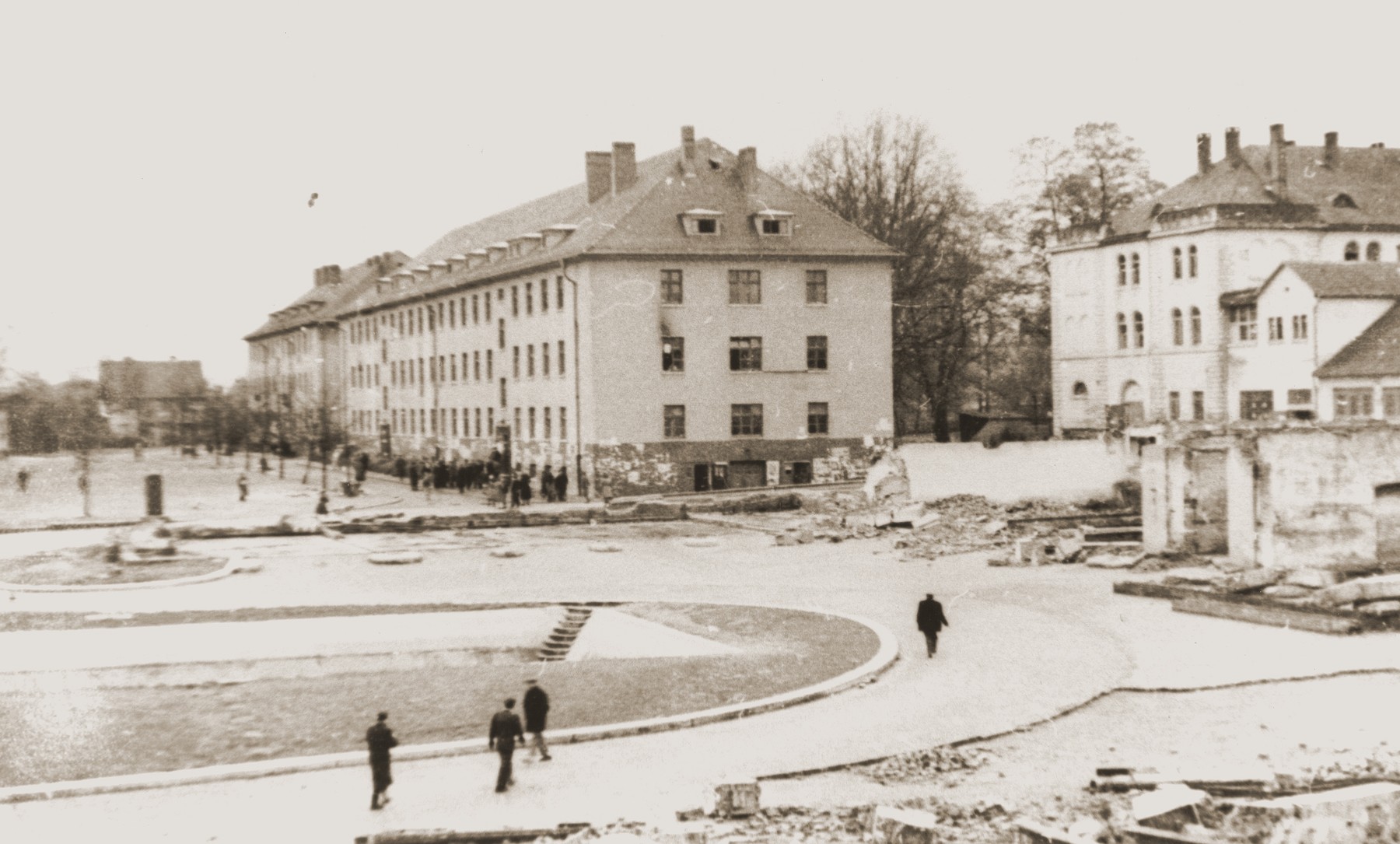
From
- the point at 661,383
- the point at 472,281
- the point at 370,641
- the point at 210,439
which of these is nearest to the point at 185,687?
the point at 370,641

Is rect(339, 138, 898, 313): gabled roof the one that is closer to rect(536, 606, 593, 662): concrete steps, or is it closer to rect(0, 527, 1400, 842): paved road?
rect(0, 527, 1400, 842): paved road

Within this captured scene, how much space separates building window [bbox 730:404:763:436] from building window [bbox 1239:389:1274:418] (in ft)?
65.6

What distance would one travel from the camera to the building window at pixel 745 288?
51.8 meters

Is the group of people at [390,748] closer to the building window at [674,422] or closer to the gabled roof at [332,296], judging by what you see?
the building window at [674,422]

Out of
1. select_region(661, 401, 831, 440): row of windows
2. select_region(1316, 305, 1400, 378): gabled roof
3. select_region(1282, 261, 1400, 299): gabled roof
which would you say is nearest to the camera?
select_region(1316, 305, 1400, 378): gabled roof

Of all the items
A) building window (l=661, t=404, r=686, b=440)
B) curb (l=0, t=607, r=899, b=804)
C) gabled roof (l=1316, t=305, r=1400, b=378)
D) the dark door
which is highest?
gabled roof (l=1316, t=305, r=1400, b=378)

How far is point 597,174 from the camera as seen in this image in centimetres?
5881

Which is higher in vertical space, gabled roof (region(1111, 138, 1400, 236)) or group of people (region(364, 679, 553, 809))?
gabled roof (region(1111, 138, 1400, 236))

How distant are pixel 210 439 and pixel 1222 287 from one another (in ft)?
204

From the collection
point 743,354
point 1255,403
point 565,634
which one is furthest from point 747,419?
point 565,634

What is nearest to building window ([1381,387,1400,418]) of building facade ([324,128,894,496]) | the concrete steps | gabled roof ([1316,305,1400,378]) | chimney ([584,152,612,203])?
gabled roof ([1316,305,1400,378])

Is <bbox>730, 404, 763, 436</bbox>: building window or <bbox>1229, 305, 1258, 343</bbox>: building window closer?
<bbox>730, 404, 763, 436</bbox>: building window

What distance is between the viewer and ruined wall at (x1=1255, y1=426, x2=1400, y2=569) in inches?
1066

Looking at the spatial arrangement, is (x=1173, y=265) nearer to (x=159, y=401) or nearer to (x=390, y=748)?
(x=390, y=748)
